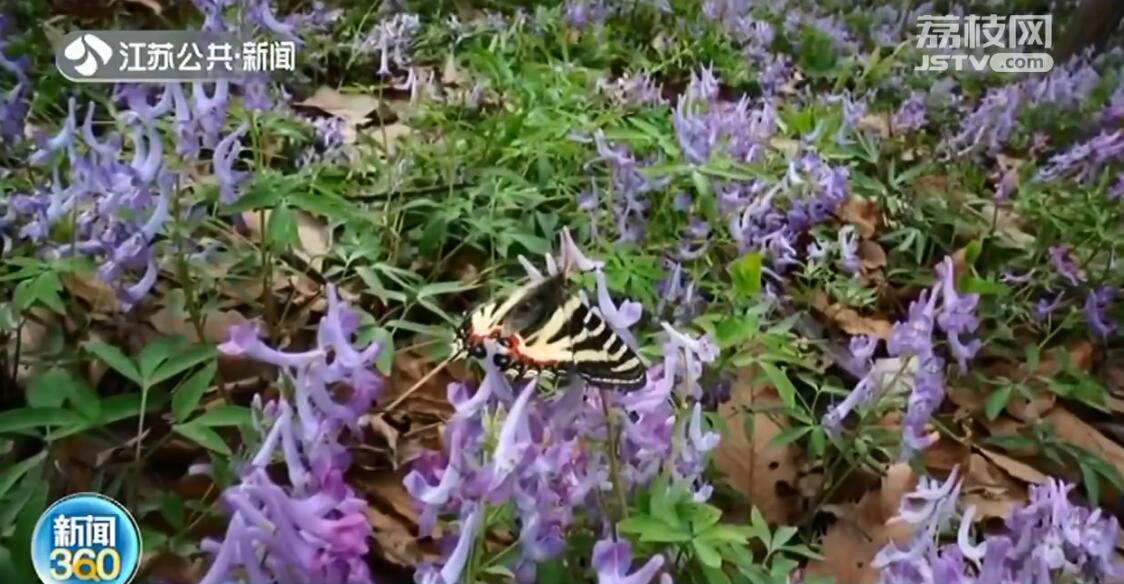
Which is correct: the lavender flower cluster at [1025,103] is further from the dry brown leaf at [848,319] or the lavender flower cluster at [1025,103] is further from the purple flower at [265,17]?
the purple flower at [265,17]

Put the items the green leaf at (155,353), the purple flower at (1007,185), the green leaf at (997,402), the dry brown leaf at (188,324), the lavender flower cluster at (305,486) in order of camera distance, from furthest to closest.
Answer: the purple flower at (1007,185)
the green leaf at (997,402)
the dry brown leaf at (188,324)
the green leaf at (155,353)
the lavender flower cluster at (305,486)

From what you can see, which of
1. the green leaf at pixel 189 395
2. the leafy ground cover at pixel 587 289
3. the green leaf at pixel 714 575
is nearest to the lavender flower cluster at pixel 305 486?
the leafy ground cover at pixel 587 289

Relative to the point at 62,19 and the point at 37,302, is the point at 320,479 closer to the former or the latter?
the point at 37,302

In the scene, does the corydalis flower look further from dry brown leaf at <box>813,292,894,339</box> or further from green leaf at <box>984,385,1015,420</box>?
green leaf at <box>984,385,1015,420</box>

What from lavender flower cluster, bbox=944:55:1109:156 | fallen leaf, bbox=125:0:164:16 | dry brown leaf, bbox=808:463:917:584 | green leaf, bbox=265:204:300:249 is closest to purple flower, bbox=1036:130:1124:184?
lavender flower cluster, bbox=944:55:1109:156

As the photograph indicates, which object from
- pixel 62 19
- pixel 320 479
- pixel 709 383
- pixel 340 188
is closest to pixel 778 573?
pixel 709 383
